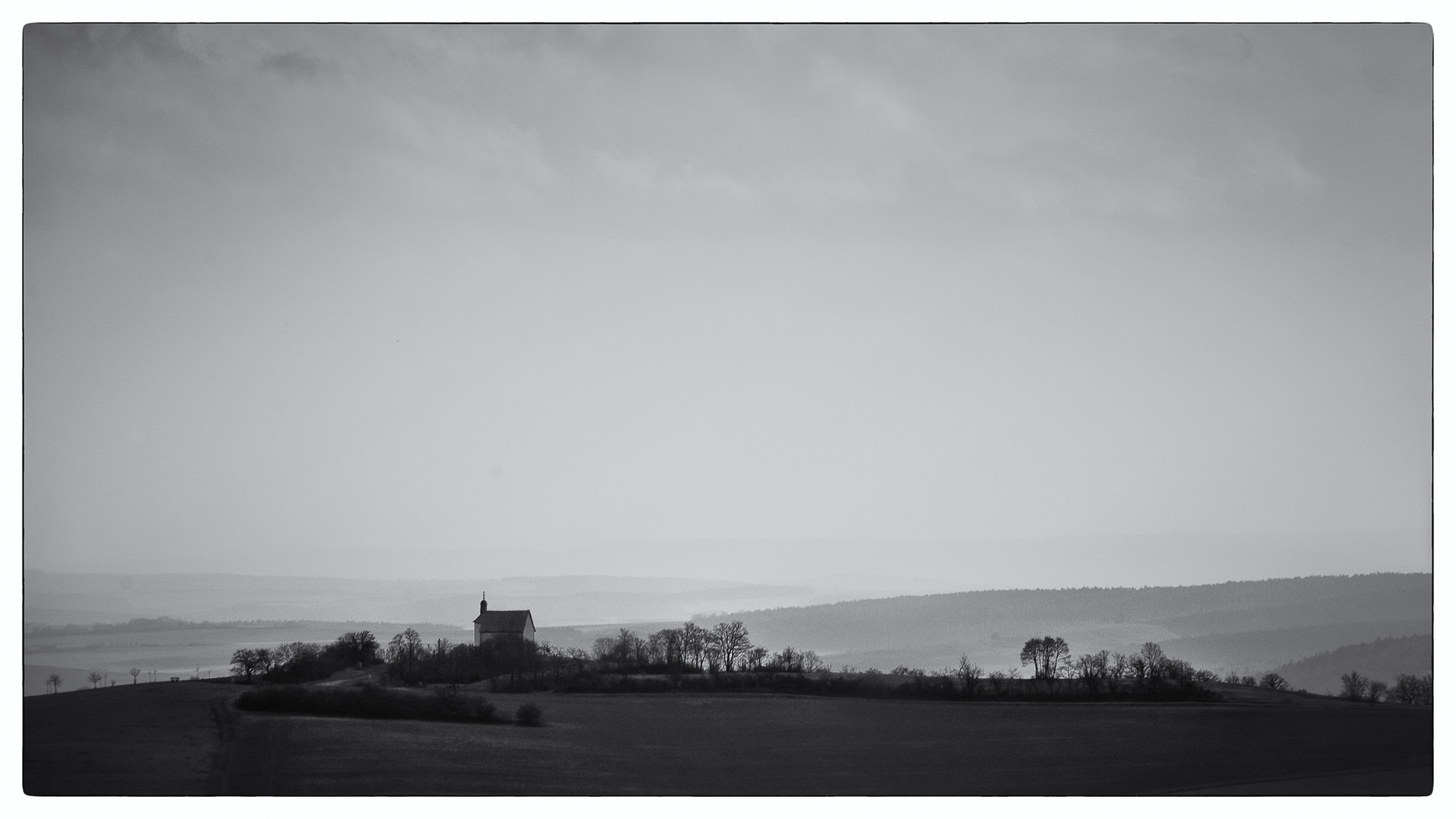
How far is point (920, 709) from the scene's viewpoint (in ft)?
44.1

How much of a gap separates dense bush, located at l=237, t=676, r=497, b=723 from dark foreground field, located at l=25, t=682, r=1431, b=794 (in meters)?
0.09

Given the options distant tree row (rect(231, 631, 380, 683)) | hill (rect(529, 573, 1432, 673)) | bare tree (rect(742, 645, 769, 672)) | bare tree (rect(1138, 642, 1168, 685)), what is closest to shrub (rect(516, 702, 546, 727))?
hill (rect(529, 573, 1432, 673))

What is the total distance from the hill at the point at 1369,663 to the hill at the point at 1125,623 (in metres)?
0.08

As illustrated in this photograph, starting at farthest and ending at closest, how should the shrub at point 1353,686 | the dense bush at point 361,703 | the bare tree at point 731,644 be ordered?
1. the bare tree at point 731,644
2. the shrub at point 1353,686
3. the dense bush at point 361,703

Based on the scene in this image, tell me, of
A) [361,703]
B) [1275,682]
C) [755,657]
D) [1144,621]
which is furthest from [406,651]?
[1275,682]

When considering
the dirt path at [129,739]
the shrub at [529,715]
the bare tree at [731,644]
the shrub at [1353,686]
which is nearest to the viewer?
the dirt path at [129,739]

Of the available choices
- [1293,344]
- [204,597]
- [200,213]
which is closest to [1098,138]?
[1293,344]

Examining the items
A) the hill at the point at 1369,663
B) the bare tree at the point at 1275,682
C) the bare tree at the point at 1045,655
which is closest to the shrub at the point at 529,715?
the bare tree at the point at 1045,655

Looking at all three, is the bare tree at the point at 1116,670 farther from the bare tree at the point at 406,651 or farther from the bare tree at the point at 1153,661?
the bare tree at the point at 406,651

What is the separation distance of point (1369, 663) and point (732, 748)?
242 inches

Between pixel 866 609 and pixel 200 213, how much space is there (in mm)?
7558

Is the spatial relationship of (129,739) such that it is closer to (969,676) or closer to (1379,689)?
(969,676)

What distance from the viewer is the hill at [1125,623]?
13.4 metres

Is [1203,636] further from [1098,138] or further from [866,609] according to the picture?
[1098,138]
